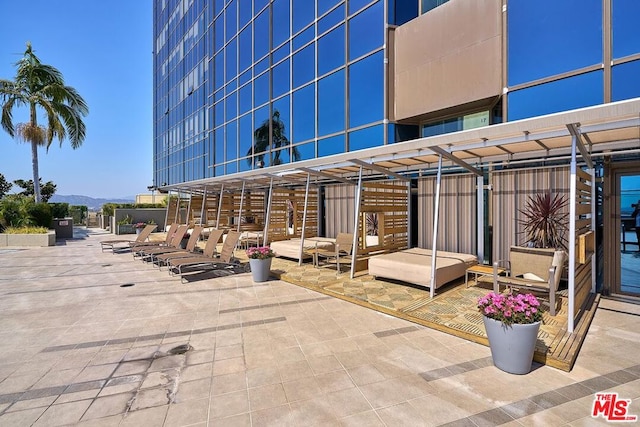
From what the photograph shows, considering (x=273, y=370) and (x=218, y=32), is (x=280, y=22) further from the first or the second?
(x=273, y=370)

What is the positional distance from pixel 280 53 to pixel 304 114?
352cm

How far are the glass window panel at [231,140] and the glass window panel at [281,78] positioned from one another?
407 cm

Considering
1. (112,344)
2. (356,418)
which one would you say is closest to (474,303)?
(356,418)

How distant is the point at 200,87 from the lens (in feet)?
71.6

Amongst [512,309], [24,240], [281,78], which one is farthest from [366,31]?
[24,240]

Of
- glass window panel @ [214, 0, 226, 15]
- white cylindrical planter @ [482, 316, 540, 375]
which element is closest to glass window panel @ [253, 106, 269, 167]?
glass window panel @ [214, 0, 226, 15]

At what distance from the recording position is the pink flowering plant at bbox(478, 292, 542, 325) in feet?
10.3

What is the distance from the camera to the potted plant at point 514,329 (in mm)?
3109

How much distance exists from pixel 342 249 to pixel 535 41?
6.51 meters

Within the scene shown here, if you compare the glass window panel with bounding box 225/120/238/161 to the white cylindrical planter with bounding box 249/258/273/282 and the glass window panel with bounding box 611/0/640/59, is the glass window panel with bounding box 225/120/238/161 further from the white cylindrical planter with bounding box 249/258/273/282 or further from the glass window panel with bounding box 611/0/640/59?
the glass window panel with bounding box 611/0/640/59

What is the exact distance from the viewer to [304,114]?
12539 millimetres

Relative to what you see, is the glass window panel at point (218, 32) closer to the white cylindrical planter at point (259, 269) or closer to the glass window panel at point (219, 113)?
the glass window panel at point (219, 113)

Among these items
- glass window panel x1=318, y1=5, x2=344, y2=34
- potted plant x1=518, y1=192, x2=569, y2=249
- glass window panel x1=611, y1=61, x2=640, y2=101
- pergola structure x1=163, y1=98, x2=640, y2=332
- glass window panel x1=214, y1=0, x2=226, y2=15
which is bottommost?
potted plant x1=518, y1=192, x2=569, y2=249

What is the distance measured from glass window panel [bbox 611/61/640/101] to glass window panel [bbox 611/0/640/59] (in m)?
0.22
